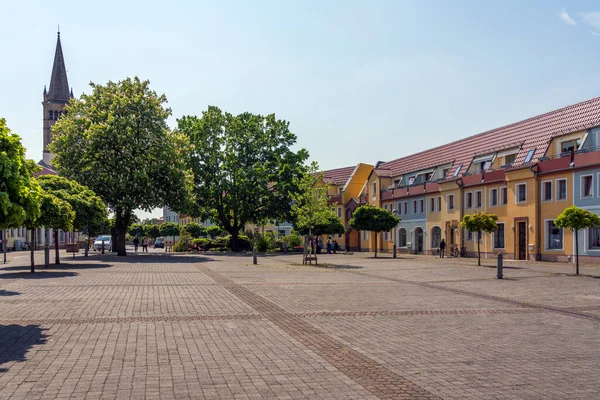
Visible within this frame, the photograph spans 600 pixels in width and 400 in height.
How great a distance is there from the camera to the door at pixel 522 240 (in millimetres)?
39094

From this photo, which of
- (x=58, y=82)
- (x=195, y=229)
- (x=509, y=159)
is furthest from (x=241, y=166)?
(x=58, y=82)

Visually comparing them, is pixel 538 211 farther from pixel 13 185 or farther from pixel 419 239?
pixel 13 185

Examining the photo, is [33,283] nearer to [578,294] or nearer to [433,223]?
[578,294]

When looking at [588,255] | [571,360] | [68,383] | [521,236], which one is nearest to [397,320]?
[571,360]

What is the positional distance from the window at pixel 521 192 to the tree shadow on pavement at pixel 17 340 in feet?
116

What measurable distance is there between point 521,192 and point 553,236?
164 inches

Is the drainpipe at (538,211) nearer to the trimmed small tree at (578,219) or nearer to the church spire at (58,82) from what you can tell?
the trimmed small tree at (578,219)

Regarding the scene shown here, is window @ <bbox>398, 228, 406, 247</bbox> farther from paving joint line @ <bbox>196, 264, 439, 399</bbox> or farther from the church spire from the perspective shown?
the church spire

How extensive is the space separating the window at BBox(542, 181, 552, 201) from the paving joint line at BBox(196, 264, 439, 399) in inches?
1156

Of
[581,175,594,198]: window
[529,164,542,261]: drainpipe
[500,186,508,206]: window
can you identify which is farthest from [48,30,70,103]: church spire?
[581,175,594,198]: window

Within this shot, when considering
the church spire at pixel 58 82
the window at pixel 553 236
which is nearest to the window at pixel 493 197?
the window at pixel 553 236

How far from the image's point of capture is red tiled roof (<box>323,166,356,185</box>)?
74250mm

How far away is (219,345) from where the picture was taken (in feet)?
28.2

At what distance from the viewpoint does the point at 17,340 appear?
8883mm
